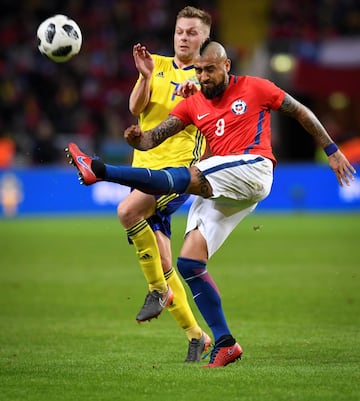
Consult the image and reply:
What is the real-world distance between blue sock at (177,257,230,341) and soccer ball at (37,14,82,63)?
240 centimetres

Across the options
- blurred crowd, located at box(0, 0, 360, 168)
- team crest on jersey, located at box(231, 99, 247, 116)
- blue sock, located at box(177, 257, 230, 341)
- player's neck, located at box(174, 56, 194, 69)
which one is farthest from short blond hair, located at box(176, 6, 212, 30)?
blurred crowd, located at box(0, 0, 360, 168)

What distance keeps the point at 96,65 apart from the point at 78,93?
1395mm

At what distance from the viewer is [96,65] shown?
1155 inches

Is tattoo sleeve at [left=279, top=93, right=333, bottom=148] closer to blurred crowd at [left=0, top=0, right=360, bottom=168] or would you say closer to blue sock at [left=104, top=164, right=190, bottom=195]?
blue sock at [left=104, top=164, right=190, bottom=195]

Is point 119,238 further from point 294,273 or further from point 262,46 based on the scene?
point 262,46

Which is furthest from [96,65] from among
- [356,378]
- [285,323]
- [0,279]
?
[356,378]

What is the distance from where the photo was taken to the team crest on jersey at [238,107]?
689 centimetres

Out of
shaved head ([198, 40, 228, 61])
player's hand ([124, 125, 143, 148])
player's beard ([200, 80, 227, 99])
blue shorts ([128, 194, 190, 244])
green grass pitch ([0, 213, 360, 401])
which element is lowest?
green grass pitch ([0, 213, 360, 401])

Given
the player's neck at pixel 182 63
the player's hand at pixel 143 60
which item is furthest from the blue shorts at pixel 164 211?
the player's neck at pixel 182 63

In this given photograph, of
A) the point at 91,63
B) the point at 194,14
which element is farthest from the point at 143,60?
the point at 91,63

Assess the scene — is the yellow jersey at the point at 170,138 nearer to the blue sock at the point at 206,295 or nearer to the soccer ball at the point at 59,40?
the soccer ball at the point at 59,40

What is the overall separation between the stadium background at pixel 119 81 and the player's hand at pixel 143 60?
15.5m

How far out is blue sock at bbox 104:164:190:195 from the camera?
6.35m

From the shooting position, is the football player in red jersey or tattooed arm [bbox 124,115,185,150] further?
tattooed arm [bbox 124,115,185,150]
